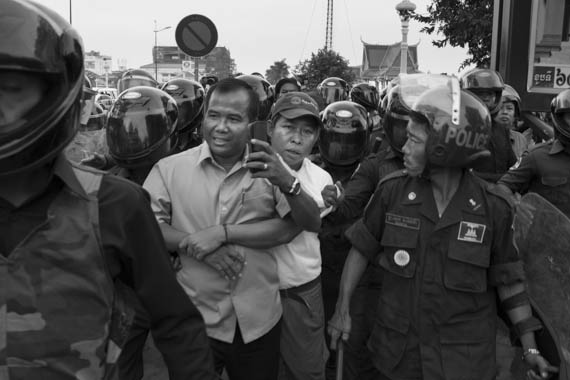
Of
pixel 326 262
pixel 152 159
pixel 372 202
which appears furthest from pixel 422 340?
pixel 152 159

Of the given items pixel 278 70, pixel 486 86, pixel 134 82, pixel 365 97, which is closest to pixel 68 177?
pixel 486 86

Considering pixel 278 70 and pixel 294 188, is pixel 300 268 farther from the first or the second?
pixel 278 70

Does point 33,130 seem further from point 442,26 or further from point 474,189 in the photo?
point 442,26

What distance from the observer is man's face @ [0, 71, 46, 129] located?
1.22m

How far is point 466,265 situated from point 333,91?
6890 mm

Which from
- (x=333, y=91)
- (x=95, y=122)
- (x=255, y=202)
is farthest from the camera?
(x=333, y=91)

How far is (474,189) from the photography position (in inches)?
96.0

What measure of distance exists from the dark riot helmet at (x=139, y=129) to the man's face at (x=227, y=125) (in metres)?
1.01

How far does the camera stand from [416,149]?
2410mm

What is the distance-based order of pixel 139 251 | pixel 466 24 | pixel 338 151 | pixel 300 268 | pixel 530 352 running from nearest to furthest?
pixel 139 251 → pixel 530 352 → pixel 300 268 → pixel 338 151 → pixel 466 24

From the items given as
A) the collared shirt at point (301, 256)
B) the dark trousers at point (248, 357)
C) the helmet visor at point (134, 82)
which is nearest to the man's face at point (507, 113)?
the collared shirt at point (301, 256)

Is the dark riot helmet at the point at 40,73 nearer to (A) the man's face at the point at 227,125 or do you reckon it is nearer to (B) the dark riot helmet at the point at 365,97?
(A) the man's face at the point at 227,125

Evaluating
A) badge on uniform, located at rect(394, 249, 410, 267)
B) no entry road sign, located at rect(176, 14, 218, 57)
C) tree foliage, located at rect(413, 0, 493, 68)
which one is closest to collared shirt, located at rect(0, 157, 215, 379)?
badge on uniform, located at rect(394, 249, 410, 267)

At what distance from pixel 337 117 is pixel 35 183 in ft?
9.82
